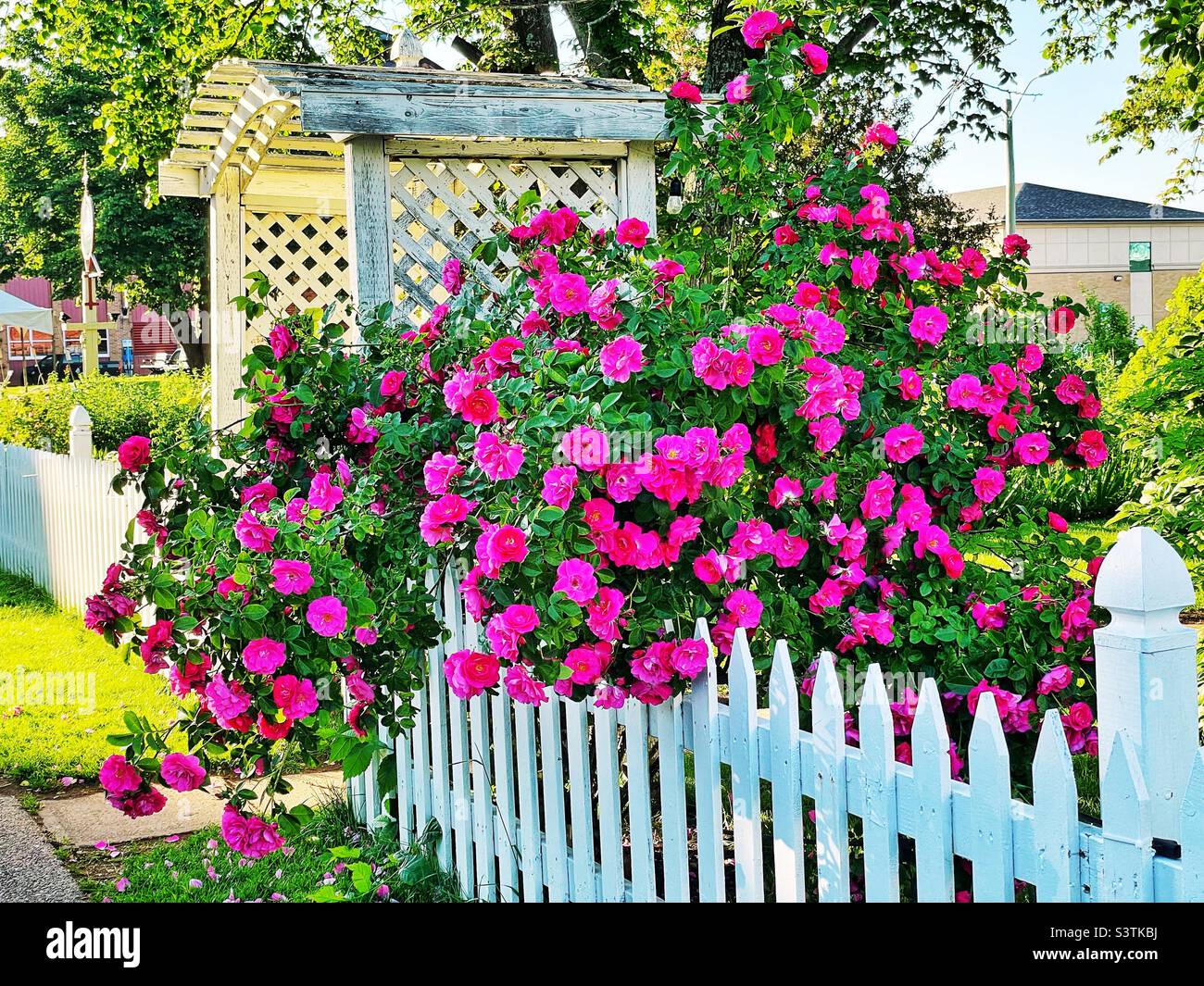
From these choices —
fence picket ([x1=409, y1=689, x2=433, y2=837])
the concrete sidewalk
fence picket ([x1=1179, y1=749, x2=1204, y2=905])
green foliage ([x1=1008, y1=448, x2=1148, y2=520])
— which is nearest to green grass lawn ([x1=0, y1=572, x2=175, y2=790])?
the concrete sidewalk

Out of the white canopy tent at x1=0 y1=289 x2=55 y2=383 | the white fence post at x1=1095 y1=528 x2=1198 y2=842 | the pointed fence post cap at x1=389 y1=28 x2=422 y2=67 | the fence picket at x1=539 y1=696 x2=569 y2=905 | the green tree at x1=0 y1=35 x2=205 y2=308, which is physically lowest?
the fence picket at x1=539 y1=696 x2=569 y2=905

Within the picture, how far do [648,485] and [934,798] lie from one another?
2.68 feet

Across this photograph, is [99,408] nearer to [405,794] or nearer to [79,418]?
[79,418]

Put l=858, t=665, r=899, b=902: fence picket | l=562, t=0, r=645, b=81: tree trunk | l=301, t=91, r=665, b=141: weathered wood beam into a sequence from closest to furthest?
l=858, t=665, r=899, b=902: fence picket, l=301, t=91, r=665, b=141: weathered wood beam, l=562, t=0, r=645, b=81: tree trunk

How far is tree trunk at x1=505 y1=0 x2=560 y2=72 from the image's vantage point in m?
10.5

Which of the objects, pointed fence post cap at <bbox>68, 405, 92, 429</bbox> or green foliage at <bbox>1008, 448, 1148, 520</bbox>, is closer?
pointed fence post cap at <bbox>68, 405, 92, 429</bbox>

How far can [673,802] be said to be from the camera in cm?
282

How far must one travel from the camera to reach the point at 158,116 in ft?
36.8

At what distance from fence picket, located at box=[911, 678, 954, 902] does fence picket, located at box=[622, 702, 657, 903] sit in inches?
33.9

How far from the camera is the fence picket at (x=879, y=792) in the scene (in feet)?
7.32

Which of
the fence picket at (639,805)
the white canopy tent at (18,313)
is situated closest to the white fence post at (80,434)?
the fence picket at (639,805)

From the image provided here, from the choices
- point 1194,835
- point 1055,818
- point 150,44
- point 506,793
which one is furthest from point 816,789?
point 150,44

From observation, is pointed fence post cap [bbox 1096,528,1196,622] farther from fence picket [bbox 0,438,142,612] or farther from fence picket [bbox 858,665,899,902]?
fence picket [bbox 0,438,142,612]

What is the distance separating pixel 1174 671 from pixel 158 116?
11195 mm
